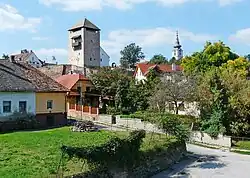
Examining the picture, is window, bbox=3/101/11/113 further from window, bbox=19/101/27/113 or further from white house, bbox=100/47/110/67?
white house, bbox=100/47/110/67

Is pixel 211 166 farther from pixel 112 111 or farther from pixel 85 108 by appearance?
pixel 85 108

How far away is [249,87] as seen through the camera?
40.7 m

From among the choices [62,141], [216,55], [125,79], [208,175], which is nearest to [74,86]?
[125,79]

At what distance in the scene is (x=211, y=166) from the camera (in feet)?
97.1

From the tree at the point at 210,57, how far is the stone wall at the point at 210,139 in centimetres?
2144

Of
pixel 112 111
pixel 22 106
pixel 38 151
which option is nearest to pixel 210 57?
pixel 112 111

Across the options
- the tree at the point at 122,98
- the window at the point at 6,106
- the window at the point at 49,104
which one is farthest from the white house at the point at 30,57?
the window at the point at 6,106

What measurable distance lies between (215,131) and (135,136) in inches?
698

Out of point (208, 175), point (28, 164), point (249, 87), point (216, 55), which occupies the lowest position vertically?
point (208, 175)

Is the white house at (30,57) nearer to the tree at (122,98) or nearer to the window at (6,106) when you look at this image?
the tree at (122,98)

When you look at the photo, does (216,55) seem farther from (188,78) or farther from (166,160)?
(166,160)

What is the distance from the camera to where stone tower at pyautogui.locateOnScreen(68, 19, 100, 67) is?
3529 inches

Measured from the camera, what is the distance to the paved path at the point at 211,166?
2691cm

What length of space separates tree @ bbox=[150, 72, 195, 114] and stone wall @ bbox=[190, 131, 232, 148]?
510 centimetres
